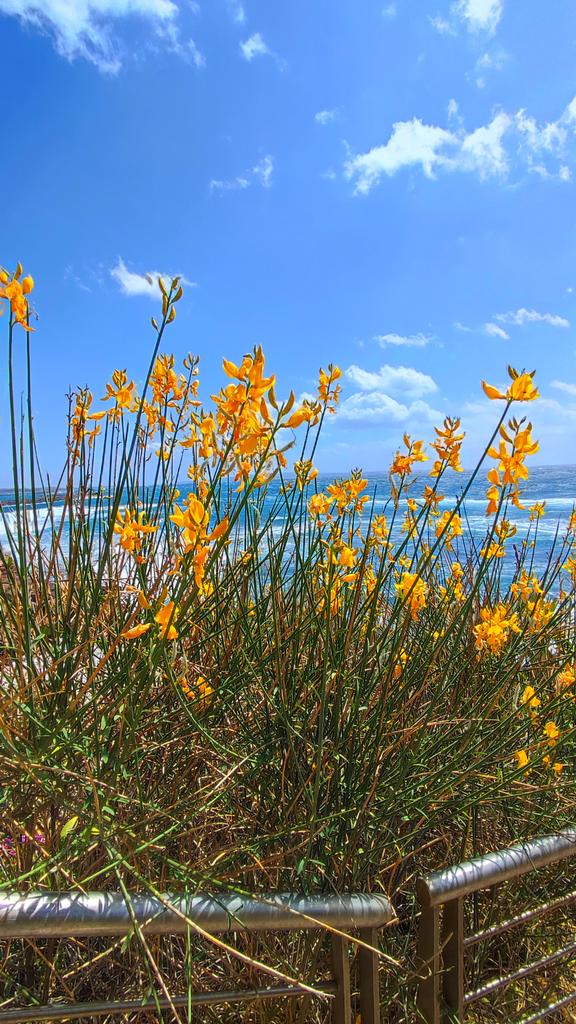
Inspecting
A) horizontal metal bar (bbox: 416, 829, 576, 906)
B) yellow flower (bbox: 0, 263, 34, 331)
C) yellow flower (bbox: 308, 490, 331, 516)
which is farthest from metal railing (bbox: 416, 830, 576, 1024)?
yellow flower (bbox: 0, 263, 34, 331)

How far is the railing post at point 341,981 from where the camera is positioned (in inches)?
34.8

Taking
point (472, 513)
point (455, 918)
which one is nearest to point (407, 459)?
point (455, 918)

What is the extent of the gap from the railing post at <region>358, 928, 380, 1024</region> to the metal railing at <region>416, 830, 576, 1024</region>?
0.32 ft

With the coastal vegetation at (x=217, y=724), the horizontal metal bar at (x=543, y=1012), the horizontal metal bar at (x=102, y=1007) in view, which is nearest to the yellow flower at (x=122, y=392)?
the coastal vegetation at (x=217, y=724)

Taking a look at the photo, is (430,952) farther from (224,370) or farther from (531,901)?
(224,370)

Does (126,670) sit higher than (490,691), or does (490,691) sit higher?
(126,670)

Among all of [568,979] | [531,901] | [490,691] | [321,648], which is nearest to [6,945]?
[321,648]

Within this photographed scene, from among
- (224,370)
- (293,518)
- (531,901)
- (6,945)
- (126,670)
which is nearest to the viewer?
(224,370)

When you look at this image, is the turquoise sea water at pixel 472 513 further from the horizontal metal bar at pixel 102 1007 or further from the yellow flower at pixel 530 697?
the horizontal metal bar at pixel 102 1007

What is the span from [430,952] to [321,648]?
55cm

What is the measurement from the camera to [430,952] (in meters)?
0.99

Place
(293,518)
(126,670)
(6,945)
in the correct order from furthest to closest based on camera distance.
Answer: (293,518)
(6,945)
(126,670)

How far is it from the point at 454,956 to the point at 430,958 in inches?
4.5

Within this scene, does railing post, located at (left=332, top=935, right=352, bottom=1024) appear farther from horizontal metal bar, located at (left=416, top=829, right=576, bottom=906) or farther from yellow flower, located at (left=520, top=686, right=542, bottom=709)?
yellow flower, located at (left=520, top=686, right=542, bottom=709)
